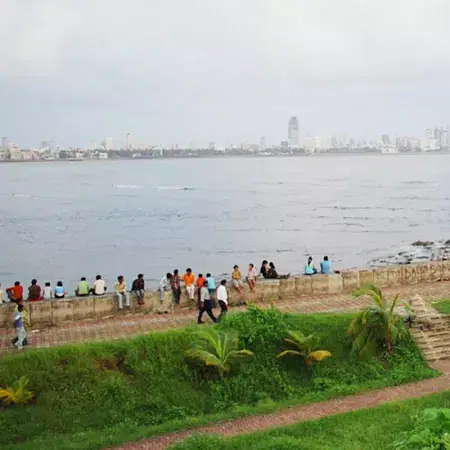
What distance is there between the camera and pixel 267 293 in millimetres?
18562

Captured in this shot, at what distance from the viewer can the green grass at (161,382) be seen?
38.8ft

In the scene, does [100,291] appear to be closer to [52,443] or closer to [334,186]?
[52,443]

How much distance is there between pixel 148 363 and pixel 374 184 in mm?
112934

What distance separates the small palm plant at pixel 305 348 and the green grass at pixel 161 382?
8.8 inches

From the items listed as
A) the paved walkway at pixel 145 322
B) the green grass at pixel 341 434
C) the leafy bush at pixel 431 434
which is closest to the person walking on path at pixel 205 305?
the paved walkway at pixel 145 322

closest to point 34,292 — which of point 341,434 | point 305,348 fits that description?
point 305,348

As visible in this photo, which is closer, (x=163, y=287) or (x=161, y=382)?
(x=161, y=382)

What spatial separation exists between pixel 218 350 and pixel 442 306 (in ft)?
20.9

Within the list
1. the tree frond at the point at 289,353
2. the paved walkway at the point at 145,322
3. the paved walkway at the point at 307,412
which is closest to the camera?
the paved walkway at the point at 307,412

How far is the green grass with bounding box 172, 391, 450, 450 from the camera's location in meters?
10.3

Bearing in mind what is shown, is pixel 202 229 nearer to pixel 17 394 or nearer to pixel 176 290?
pixel 176 290

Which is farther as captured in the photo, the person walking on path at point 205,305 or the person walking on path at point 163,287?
the person walking on path at point 163,287

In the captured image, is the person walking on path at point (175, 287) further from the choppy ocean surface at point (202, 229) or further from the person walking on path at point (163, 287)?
the choppy ocean surface at point (202, 229)

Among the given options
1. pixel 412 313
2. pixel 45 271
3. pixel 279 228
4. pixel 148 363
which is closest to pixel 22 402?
pixel 148 363
